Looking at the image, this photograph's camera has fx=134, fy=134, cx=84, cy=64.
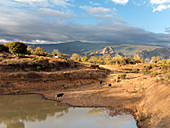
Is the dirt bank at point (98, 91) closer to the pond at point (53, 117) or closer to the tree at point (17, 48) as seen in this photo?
the pond at point (53, 117)

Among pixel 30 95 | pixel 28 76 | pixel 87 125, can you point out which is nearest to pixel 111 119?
pixel 87 125

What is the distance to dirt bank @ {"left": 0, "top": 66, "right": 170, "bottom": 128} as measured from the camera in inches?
564

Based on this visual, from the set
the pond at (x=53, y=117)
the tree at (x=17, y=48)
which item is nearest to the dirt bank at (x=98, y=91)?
the pond at (x=53, y=117)

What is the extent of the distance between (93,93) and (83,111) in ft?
23.4

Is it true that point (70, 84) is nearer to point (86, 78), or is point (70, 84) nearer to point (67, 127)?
point (86, 78)

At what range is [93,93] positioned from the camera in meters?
24.2

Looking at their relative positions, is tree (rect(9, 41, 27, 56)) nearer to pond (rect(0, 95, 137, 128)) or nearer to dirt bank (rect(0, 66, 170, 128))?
dirt bank (rect(0, 66, 170, 128))

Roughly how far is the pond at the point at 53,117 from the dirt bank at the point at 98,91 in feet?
5.46

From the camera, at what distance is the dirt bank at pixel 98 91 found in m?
14.3

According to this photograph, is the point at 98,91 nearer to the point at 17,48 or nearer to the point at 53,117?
the point at 53,117

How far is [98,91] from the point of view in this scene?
25312mm

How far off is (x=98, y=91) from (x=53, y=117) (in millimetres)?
11400

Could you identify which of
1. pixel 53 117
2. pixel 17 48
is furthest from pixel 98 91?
pixel 17 48

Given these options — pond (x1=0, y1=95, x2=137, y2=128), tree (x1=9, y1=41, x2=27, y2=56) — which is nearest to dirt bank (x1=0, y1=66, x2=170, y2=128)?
pond (x1=0, y1=95, x2=137, y2=128)
